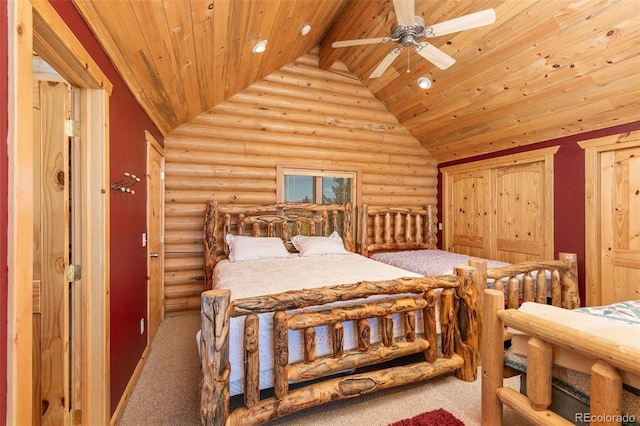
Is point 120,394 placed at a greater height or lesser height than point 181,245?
lesser

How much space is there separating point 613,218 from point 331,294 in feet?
11.6

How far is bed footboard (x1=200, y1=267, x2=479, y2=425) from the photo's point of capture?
61.4 inches

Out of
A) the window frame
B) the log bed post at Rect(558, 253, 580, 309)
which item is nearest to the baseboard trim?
the window frame

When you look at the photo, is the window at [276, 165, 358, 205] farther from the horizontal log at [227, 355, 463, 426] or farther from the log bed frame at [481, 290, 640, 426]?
the log bed frame at [481, 290, 640, 426]

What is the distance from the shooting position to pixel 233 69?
3.17 meters

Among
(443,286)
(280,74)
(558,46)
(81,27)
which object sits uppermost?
(280,74)

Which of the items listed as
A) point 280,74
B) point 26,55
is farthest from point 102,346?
point 280,74

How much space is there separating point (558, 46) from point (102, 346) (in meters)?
4.39

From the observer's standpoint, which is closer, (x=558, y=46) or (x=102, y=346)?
(x=102, y=346)

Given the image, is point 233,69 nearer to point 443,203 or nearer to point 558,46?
point 558,46

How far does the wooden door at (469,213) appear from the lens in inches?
177

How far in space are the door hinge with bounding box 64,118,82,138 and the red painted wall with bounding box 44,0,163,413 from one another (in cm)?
20

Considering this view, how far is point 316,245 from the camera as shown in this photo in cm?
383

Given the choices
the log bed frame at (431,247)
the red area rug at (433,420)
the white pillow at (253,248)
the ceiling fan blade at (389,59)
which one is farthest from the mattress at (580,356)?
the white pillow at (253,248)
